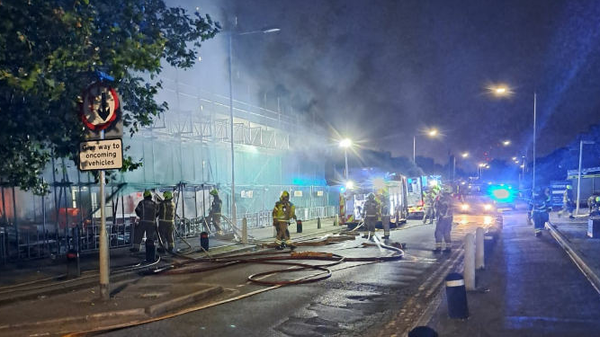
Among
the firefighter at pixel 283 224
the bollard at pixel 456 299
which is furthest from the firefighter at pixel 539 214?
the bollard at pixel 456 299

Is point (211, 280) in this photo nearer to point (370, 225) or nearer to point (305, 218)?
point (370, 225)

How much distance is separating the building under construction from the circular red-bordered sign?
2405 millimetres

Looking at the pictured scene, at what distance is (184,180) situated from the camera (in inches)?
833

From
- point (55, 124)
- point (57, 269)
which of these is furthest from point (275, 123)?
point (55, 124)

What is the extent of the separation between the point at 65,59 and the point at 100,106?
77 centimetres

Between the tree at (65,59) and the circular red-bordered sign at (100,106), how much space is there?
0.24 metres

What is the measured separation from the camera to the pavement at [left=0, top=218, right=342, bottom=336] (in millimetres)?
5777

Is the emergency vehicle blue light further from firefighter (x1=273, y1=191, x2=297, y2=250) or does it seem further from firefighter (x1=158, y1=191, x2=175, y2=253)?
firefighter (x1=158, y1=191, x2=175, y2=253)

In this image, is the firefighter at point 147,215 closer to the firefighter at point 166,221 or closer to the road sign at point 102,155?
the firefighter at point 166,221

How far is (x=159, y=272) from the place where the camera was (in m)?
9.40

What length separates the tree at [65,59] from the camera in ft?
19.6

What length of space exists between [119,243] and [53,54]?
913 cm

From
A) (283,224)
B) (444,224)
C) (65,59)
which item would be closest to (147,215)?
(283,224)

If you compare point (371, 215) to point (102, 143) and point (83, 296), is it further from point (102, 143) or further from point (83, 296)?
point (102, 143)
